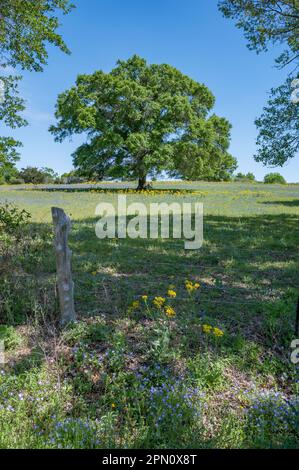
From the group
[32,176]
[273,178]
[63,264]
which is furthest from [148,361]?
[273,178]

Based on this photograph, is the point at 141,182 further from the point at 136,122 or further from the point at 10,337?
the point at 10,337

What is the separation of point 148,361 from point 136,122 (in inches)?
1175

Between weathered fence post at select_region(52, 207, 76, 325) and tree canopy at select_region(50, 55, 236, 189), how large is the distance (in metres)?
24.7

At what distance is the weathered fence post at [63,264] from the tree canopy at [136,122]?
24740 millimetres

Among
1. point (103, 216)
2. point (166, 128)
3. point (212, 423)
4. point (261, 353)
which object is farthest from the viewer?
point (166, 128)

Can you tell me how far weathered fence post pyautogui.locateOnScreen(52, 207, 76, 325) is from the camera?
3898 millimetres

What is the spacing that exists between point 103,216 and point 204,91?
26554 millimetres

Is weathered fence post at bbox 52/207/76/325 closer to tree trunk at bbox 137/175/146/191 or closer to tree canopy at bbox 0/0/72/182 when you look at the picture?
tree canopy at bbox 0/0/72/182

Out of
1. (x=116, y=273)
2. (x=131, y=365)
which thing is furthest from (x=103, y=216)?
(x=131, y=365)

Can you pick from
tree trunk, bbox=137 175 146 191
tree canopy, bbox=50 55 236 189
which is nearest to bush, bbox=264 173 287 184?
tree canopy, bbox=50 55 236 189

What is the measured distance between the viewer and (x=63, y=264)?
12.9ft

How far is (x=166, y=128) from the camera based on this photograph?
2983cm

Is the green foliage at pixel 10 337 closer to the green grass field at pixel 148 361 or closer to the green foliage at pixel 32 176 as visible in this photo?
the green grass field at pixel 148 361
